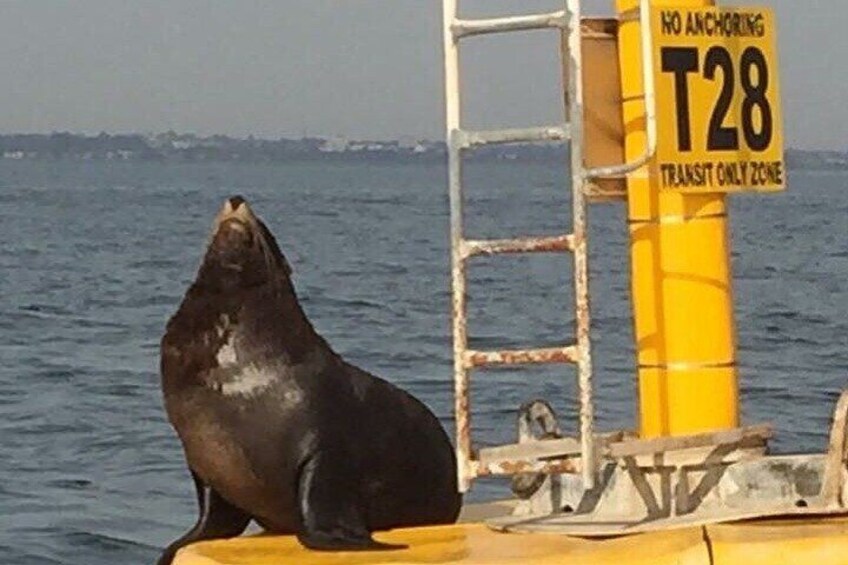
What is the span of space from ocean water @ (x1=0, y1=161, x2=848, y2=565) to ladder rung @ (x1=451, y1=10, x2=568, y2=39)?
19.0 feet

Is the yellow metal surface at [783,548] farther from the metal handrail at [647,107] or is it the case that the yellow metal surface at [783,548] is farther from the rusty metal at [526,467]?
the metal handrail at [647,107]

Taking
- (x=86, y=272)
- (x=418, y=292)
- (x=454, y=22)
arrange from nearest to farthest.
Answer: (x=454, y=22), (x=418, y=292), (x=86, y=272)

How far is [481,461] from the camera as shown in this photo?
820 centimetres

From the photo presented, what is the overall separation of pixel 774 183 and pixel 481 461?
5.46 feet

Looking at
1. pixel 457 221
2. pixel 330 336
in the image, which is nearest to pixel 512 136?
pixel 457 221

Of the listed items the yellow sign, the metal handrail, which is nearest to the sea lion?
the metal handrail

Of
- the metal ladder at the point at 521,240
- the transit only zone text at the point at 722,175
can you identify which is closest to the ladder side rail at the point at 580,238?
the metal ladder at the point at 521,240

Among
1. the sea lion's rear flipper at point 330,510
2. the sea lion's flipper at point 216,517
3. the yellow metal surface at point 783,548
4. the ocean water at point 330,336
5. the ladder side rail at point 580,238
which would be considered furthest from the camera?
the ocean water at point 330,336

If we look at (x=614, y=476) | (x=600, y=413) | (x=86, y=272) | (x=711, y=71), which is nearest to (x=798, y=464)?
(x=614, y=476)

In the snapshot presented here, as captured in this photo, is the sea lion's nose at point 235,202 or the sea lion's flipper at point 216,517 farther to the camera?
the sea lion's flipper at point 216,517

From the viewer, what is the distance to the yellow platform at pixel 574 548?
7.38 meters

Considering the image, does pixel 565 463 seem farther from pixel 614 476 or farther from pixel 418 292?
pixel 418 292

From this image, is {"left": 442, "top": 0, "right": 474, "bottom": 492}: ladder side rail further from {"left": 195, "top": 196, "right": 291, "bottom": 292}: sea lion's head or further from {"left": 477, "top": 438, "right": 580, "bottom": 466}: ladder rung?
{"left": 195, "top": 196, "right": 291, "bottom": 292}: sea lion's head

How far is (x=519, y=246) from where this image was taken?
8.14 m
